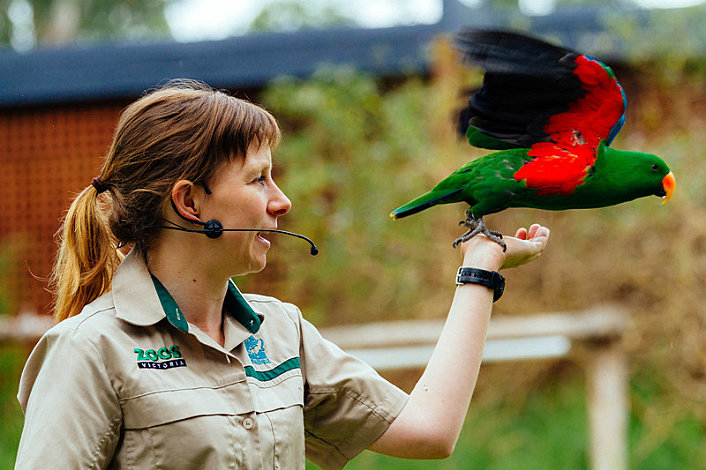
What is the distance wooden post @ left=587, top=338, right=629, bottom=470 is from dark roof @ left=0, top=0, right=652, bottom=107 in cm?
225

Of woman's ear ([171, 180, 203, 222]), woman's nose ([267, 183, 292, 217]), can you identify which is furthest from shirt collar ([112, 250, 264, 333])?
woman's nose ([267, 183, 292, 217])

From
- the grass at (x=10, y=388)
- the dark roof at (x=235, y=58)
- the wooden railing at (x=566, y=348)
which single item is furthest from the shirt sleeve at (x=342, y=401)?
the dark roof at (x=235, y=58)

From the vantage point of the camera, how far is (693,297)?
4.49 metres

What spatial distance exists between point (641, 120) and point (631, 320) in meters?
1.38

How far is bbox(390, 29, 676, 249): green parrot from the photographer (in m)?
1.50

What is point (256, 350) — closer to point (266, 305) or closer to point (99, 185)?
point (266, 305)

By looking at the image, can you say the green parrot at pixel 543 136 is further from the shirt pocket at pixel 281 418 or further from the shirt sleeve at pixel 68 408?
the shirt sleeve at pixel 68 408

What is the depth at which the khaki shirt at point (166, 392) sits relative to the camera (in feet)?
3.99

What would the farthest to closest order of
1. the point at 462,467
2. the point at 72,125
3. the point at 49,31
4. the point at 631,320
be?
the point at 49,31 < the point at 72,125 < the point at 631,320 < the point at 462,467

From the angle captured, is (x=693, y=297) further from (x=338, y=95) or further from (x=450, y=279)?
(x=338, y=95)

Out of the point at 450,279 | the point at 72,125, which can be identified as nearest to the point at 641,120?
the point at 450,279

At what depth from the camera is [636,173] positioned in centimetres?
152

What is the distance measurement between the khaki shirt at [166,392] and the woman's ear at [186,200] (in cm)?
13

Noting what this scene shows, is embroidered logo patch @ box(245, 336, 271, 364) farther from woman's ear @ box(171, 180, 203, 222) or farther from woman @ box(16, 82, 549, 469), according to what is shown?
woman's ear @ box(171, 180, 203, 222)
